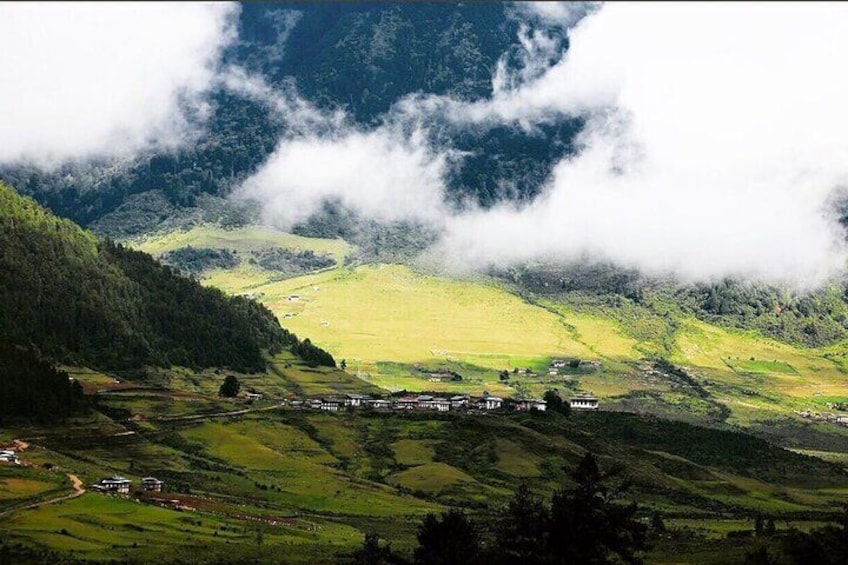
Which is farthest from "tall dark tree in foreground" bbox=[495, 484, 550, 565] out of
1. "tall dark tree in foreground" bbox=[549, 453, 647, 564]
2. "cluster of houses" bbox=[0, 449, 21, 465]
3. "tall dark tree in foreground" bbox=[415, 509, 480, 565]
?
"cluster of houses" bbox=[0, 449, 21, 465]

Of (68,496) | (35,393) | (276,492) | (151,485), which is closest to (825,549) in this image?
(68,496)

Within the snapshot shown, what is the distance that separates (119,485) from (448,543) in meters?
83.4

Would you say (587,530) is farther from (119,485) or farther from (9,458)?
(9,458)

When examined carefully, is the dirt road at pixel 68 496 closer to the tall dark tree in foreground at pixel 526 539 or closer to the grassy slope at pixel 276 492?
the grassy slope at pixel 276 492

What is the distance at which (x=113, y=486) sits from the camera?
137625 millimetres

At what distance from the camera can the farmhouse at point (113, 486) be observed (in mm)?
137000

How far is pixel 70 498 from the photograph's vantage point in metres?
128

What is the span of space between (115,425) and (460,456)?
63.3 meters

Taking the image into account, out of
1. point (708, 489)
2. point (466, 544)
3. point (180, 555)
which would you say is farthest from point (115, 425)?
point (466, 544)

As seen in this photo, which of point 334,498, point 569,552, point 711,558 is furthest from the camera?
point 334,498

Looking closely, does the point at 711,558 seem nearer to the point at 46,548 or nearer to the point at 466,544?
the point at 466,544

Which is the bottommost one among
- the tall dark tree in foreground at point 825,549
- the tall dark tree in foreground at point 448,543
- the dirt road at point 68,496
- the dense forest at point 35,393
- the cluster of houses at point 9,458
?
the dirt road at point 68,496

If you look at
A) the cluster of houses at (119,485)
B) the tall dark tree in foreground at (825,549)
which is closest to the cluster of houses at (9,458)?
the cluster of houses at (119,485)

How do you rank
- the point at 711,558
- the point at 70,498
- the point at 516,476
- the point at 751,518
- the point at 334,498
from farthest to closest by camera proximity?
1. the point at 516,476
2. the point at 751,518
3. the point at 334,498
4. the point at 70,498
5. the point at 711,558
